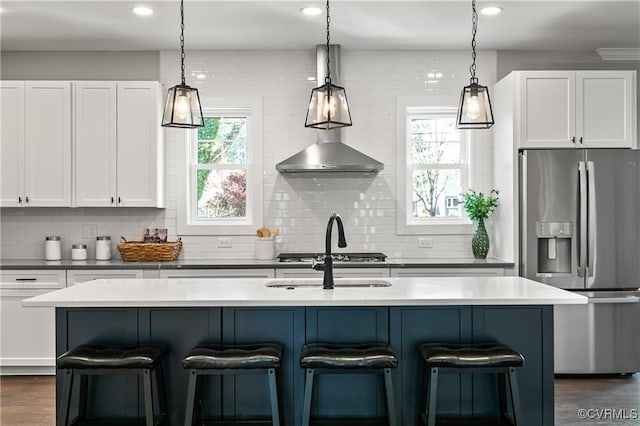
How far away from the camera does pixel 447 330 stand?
3.08m

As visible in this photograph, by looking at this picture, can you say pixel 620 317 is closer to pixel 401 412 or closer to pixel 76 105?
pixel 401 412

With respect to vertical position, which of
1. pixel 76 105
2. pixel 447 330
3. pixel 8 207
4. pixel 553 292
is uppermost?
pixel 76 105

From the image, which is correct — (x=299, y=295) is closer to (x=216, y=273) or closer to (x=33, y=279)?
(x=216, y=273)

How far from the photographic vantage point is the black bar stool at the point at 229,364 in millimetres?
2713

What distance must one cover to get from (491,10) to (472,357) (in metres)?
2.71

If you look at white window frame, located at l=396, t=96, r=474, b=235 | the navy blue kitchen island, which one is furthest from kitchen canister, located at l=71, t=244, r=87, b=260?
white window frame, located at l=396, t=96, r=474, b=235

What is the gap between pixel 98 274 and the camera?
190 inches

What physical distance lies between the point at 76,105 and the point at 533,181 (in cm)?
383

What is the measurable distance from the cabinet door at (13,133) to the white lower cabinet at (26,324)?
710 millimetres

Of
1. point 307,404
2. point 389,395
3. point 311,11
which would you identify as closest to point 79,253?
point 311,11

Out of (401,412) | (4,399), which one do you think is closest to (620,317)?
(401,412)

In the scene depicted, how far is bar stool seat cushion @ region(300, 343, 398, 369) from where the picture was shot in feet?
8.89

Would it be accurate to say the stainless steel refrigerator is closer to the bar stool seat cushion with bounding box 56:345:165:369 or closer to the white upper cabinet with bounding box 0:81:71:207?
the bar stool seat cushion with bounding box 56:345:165:369

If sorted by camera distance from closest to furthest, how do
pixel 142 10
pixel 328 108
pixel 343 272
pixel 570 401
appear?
pixel 328 108 < pixel 570 401 < pixel 142 10 < pixel 343 272
